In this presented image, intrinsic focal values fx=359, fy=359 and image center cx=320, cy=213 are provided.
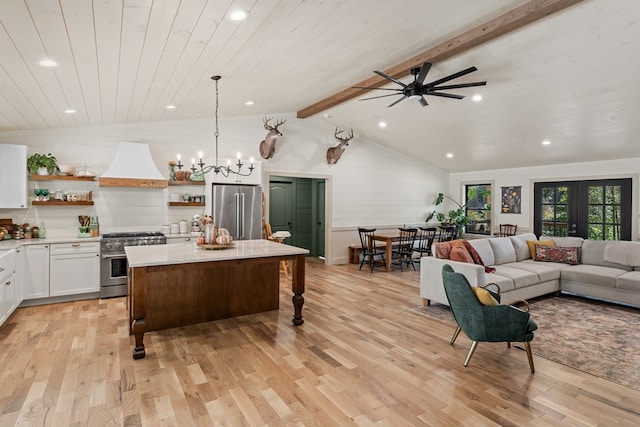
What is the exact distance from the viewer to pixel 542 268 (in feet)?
17.8

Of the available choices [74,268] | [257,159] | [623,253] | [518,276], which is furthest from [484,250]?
[74,268]

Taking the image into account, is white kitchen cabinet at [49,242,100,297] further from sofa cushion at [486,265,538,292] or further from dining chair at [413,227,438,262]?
dining chair at [413,227,438,262]

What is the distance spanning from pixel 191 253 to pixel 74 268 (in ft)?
8.13

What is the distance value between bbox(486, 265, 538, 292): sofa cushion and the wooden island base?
9.06 feet

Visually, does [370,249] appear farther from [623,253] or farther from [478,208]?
[623,253]

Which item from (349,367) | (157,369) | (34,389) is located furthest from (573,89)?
(34,389)

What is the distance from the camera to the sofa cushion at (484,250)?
17.8 ft

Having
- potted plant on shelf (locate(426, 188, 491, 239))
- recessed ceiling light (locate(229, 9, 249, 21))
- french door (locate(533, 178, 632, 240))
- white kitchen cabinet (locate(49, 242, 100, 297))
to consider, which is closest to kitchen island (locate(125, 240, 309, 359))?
white kitchen cabinet (locate(49, 242, 100, 297))

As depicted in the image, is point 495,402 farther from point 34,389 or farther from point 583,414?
point 34,389

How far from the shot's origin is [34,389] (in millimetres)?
2684

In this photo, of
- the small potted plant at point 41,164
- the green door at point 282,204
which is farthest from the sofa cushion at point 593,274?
the small potted plant at point 41,164

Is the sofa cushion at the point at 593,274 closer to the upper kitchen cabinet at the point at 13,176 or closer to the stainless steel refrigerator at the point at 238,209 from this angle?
the stainless steel refrigerator at the point at 238,209

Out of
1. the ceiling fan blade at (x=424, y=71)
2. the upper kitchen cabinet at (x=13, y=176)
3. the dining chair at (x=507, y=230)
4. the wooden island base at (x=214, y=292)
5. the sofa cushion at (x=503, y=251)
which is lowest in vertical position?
the wooden island base at (x=214, y=292)

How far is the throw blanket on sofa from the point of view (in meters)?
4.82
